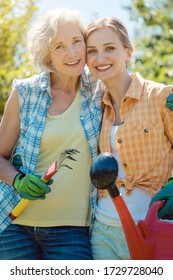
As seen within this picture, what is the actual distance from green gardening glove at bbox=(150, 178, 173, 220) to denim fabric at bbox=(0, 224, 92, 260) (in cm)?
45

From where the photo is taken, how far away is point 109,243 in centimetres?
278

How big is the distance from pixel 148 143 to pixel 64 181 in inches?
16.6

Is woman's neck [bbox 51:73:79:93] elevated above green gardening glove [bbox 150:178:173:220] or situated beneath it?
elevated above

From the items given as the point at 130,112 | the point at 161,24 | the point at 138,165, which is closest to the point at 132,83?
the point at 130,112

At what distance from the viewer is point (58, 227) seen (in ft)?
9.64

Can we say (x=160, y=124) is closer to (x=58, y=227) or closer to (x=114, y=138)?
(x=114, y=138)

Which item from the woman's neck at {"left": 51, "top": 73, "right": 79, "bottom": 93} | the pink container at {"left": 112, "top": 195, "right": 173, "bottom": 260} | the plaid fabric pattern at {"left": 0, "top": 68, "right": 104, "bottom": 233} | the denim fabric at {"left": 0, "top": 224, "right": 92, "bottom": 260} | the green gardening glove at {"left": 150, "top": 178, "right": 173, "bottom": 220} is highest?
the woman's neck at {"left": 51, "top": 73, "right": 79, "bottom": 93}

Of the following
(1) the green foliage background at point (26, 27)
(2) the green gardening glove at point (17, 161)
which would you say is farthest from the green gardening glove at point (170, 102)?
(1) the green foliage background at point (26, 27)

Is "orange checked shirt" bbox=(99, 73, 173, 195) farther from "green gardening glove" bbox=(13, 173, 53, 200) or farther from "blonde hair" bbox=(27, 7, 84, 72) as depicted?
"blonde hair" bbox=(27, 7, 84, 72)

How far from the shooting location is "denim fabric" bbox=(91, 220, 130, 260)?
9.05 feet

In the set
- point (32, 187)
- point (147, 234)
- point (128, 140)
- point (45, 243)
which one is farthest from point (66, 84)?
point (147, 234)

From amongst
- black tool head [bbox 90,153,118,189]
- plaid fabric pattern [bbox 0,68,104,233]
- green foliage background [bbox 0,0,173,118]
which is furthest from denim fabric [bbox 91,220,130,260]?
green foliage background [bbox 0,0,173,118]

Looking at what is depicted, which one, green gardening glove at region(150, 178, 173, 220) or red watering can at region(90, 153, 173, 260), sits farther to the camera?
green gardening glove at region(150, 178, 173, 220)
